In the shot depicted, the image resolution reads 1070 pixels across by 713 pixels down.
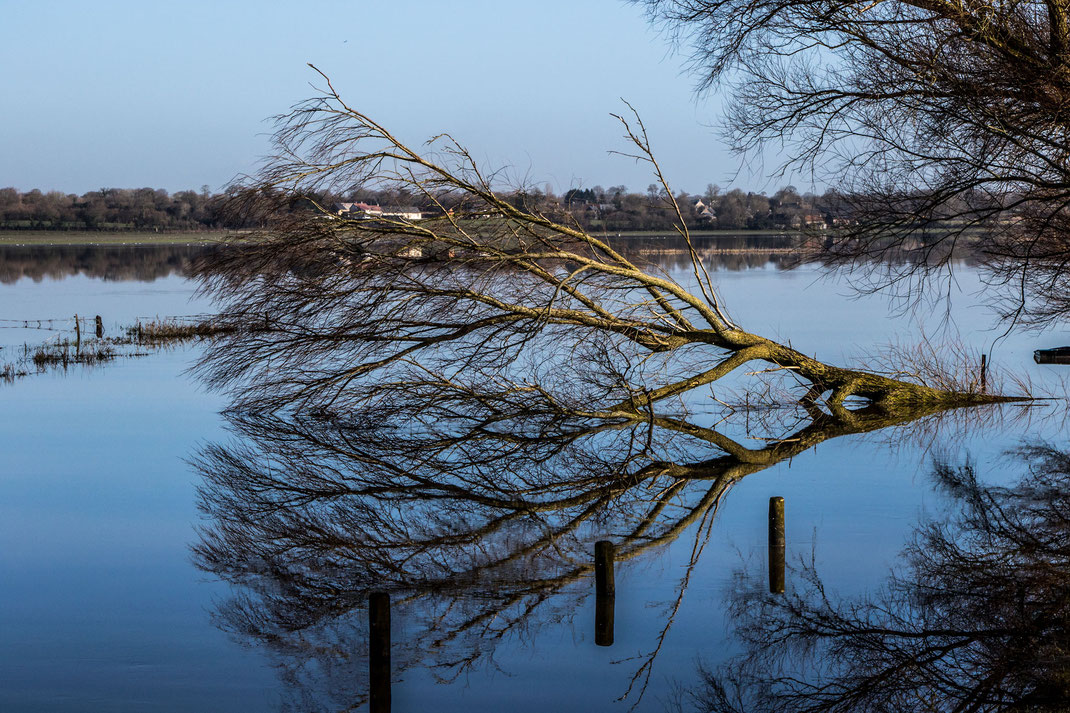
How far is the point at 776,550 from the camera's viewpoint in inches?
393

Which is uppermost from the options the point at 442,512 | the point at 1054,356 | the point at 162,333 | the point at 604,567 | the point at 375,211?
the point at 375,211

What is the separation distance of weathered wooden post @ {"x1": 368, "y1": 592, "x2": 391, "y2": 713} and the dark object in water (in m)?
25.5

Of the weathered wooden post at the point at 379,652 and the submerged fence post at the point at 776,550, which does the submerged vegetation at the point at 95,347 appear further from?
the weathered wooden post at the point at 379,652

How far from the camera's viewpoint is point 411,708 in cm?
766

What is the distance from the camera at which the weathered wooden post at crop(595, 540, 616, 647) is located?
8156 millimetres

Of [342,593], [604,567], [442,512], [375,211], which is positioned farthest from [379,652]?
[375,211]

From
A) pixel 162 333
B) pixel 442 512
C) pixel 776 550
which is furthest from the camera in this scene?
pixel 162 333

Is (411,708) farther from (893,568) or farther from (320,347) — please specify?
(320,347)

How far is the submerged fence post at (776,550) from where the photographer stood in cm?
995

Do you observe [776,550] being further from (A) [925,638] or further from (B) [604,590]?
(B) [604,590]

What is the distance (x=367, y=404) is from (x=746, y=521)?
7.81m

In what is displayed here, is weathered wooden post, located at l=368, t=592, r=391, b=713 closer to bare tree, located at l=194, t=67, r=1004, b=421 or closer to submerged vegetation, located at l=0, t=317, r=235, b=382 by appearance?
bare tree, located at l=194, t=67, r=1004, b=421

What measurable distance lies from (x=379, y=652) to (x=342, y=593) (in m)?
3.05

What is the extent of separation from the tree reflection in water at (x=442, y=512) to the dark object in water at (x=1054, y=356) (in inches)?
433
